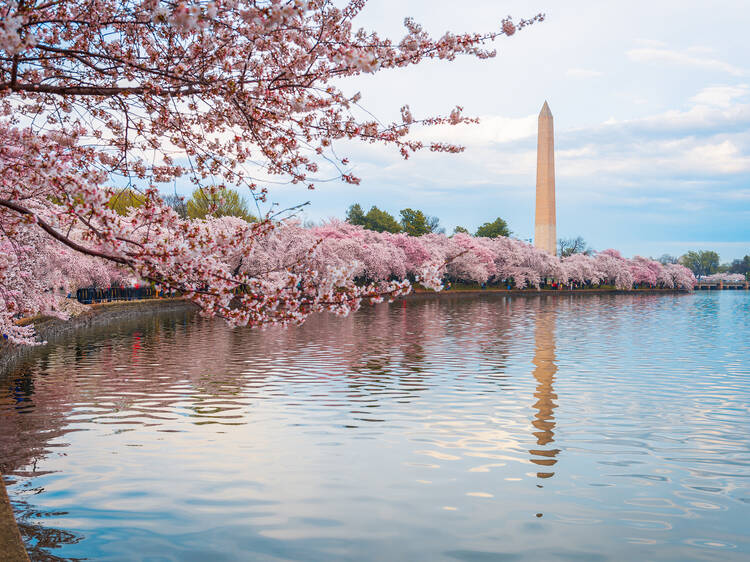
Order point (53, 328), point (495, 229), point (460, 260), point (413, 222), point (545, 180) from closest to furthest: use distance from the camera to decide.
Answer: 1. point (53, 328)
2. point (545, 180)
3. point (460, 260)
4. point (413, 222)
5. point (495, 229)


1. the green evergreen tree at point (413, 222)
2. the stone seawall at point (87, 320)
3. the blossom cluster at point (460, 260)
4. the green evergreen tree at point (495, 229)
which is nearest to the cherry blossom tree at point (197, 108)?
the stone seawall at point (87, 320)

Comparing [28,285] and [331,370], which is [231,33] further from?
[28,285]

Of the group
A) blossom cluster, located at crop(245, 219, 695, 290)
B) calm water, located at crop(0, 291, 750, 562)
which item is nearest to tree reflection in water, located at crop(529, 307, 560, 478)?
calm water, located at crop(0, 291, 750, 562)

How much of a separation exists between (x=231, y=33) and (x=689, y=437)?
371 inches

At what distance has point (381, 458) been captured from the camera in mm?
10391

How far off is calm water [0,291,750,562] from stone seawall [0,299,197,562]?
1.04 m

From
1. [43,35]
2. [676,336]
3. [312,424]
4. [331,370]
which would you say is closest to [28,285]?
[331,370]

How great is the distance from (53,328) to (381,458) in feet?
81.6

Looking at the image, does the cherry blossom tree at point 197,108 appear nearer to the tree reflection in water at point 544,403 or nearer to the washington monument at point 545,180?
the tree reflection in water at point 544,403

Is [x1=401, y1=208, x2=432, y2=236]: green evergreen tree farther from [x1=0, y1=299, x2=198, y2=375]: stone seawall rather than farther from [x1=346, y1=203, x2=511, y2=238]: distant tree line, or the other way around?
[x1=0, y1=299, x2=198, y2=375]: stone seawall

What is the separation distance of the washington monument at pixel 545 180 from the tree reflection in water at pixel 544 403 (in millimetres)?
59724

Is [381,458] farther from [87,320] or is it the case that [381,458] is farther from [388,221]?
[388,221]

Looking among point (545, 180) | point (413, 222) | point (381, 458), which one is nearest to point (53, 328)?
point (381, 458)

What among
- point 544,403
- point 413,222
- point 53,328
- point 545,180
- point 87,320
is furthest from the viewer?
point 413,222
